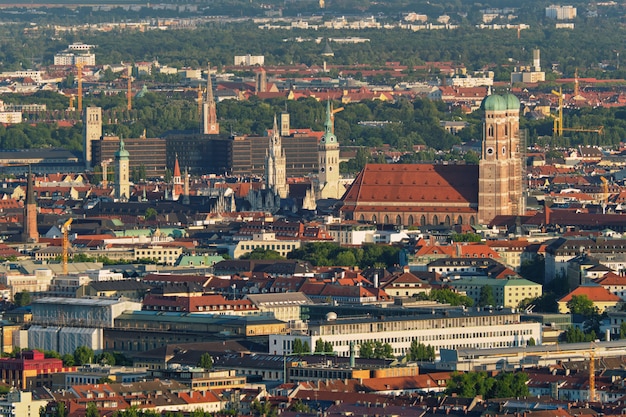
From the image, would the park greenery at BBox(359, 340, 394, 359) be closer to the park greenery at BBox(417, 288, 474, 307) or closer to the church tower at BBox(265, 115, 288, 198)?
the park greenery at BBox(417, 288, 474, 307)

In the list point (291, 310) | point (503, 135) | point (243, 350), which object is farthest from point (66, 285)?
point (503, 135)

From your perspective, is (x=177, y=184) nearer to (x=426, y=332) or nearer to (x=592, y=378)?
(x=426, y=332)

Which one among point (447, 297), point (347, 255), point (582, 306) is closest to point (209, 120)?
point (347, 255)

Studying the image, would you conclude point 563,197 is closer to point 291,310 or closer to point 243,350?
point 291,310

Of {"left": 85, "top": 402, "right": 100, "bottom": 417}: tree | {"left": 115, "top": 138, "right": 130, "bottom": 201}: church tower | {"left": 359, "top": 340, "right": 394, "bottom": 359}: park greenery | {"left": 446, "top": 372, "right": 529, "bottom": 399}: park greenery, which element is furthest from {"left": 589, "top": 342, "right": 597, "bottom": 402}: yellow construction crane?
{"left": 115, "top": 138, "right": 130, "bottom": 201}: church tower

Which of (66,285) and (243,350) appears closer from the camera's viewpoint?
(243,350)
